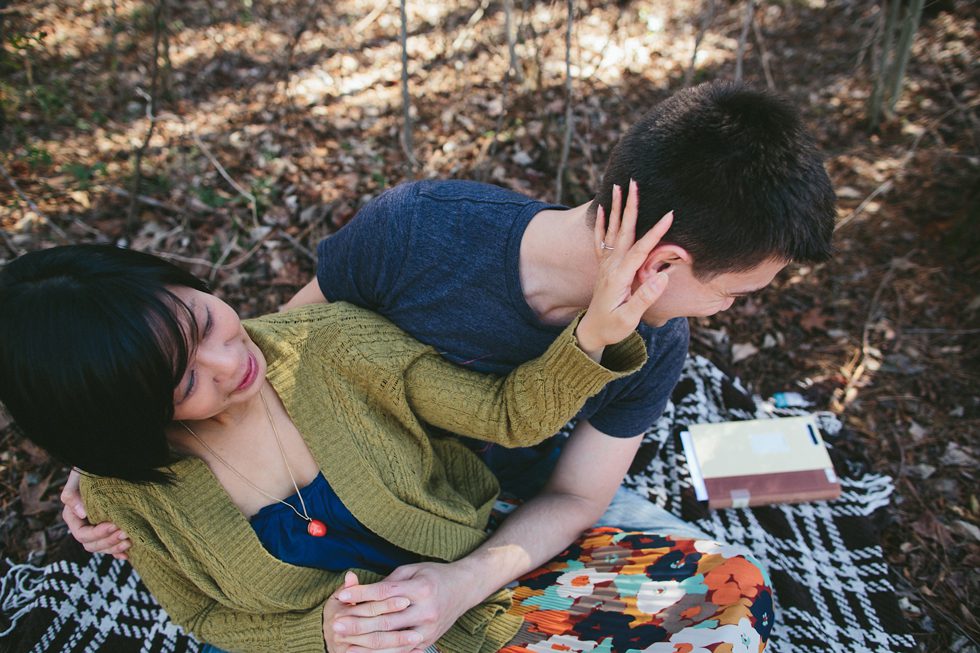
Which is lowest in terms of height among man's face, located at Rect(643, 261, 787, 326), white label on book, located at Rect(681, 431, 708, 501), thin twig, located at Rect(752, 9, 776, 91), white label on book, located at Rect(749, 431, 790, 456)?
white label on book, located at Rect(681, 431, 708, 501)

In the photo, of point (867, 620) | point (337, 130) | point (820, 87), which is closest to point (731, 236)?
point (867, 620)

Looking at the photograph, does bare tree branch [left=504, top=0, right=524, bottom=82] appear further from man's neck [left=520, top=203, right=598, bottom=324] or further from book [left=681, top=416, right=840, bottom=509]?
book [left=681, top=416, right=840, bottom=509]

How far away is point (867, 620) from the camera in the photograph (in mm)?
2693

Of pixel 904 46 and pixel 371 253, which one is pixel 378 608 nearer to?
pixel 371 253

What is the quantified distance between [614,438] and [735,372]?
1.77m

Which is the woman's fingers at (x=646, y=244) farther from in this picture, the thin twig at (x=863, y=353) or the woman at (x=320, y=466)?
the thin twig at (x=863, y=353)

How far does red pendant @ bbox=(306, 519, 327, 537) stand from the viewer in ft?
6.93

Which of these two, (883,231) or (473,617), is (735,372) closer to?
(883,231)

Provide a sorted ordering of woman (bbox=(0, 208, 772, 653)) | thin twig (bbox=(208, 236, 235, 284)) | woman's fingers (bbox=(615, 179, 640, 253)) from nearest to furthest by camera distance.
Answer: woman (bbox=(0, 208, 772, 653)) < woman's fingers (bbox=(615, 179, 640, 253)) < thin twig (bbox=(208, 236, 235, 284))

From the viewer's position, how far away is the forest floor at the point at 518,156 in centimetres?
339

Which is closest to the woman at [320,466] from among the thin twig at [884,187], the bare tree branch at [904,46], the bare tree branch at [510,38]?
the bare tree branch at [510,38]

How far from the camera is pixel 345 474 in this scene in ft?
6.95

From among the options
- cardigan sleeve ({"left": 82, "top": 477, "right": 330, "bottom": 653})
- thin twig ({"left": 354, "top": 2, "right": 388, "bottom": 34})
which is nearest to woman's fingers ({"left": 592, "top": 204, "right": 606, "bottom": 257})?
cardigan sleeve ({"left": 82, "top": 477, "right": 330, "bottom": 653})

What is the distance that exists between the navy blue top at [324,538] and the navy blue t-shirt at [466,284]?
665 mm
